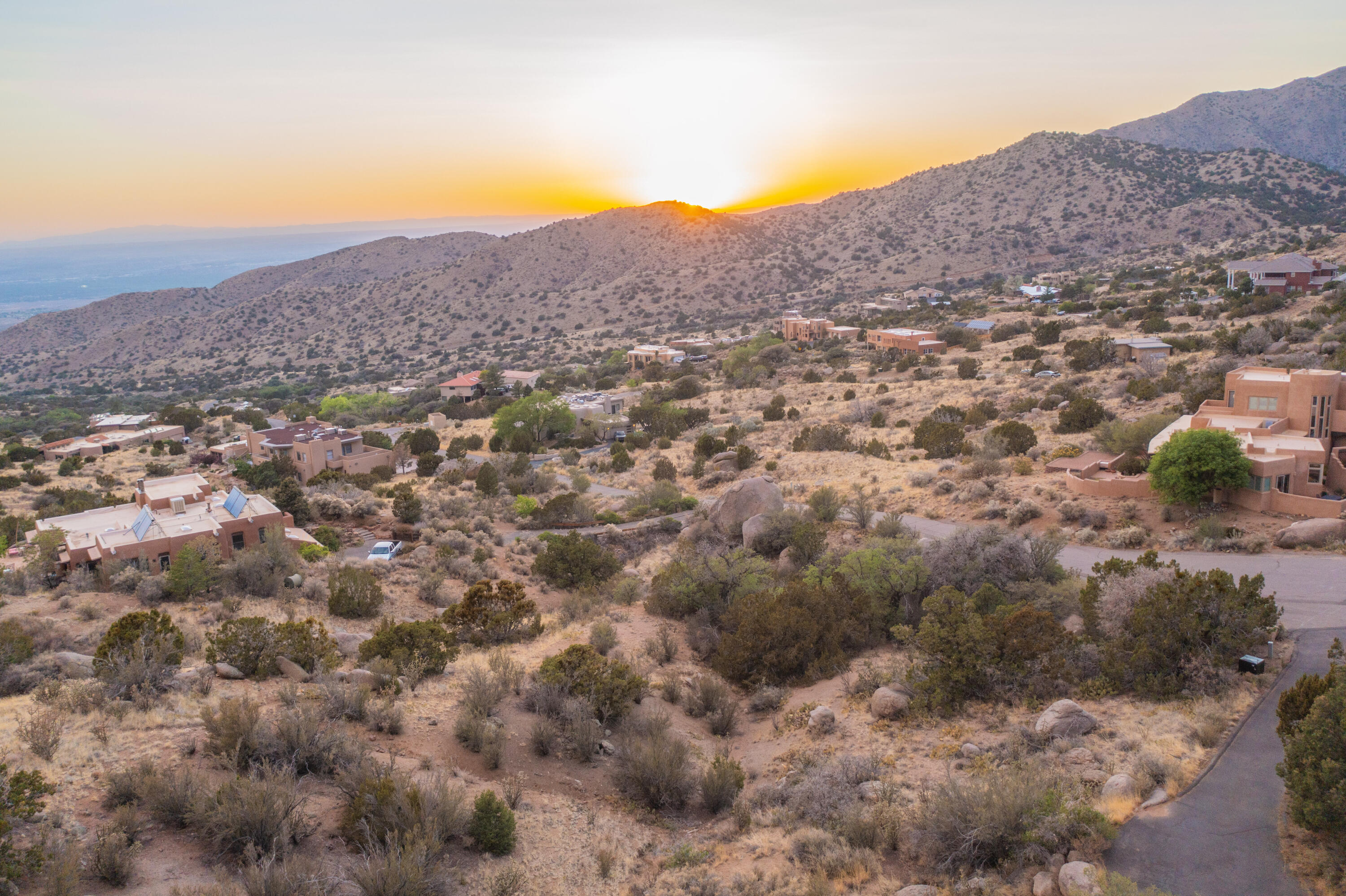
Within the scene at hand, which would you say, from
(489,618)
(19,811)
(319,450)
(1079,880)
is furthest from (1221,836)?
(319,450)

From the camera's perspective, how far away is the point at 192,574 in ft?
67.3

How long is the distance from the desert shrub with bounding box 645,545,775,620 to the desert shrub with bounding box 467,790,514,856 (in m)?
10.6

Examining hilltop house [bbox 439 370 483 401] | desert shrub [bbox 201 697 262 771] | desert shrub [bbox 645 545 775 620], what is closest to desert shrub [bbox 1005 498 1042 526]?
desert shrub [bbox 645 545 775 620]

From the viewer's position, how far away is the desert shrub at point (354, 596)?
19.8 metres

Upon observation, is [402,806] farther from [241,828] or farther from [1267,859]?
[1267,859]

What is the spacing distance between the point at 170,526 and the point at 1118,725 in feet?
Answer: 83.3

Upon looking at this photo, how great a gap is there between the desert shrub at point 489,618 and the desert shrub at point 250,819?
8907 mm

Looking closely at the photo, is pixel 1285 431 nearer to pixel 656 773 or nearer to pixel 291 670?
pixel 656 773

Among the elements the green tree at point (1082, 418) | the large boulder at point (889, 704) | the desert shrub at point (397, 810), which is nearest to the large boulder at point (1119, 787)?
the large boulder at point (889, 704)

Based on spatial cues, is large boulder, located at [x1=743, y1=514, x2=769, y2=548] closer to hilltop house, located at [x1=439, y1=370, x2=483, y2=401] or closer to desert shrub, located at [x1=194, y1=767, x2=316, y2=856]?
desert shrub, located at [x1=194, y1=767, x2=316, y2=856]

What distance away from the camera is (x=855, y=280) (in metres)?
118

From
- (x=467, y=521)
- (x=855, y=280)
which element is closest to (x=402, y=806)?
(x=467, y=521)

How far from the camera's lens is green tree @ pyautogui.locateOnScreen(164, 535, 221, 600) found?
66.5 feet

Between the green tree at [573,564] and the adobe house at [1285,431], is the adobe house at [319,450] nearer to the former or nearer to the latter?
the green tree at [573,564]
